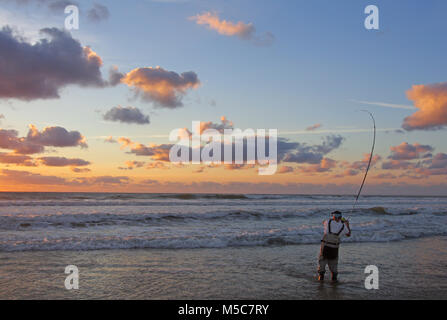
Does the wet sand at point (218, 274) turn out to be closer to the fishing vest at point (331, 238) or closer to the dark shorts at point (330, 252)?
the dark shorts at point (330, 252)

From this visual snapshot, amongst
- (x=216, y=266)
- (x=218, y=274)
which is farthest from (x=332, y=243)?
(x=216, y=266)

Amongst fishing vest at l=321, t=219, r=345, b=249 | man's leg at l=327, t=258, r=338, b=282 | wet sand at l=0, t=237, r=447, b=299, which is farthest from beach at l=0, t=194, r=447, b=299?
fishing vest at l=321, t=219, r=345, b=249

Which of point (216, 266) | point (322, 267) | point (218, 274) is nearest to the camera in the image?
point (322, 267)

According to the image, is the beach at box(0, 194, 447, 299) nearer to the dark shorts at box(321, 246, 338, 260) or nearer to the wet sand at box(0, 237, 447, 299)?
the wet sand at box(0, 237, 447, 299)

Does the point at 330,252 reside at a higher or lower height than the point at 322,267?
higher

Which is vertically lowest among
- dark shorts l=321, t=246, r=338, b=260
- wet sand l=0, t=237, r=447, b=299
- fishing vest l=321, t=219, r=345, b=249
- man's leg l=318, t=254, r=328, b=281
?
wet sand l=0, t=237, r=447, b=299

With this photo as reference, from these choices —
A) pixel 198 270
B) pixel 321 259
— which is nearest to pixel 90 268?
pixel 198 270

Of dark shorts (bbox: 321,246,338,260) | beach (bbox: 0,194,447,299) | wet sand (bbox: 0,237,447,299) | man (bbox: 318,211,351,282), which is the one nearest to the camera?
wet sand (bbox: 0,237,447,299)

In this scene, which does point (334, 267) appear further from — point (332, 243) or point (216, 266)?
point (216, 266)

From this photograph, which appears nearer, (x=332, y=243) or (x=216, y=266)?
(x=332, y=243)

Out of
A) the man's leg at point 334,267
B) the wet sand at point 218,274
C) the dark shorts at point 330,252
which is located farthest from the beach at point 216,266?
the dark shorts at point 330,252
